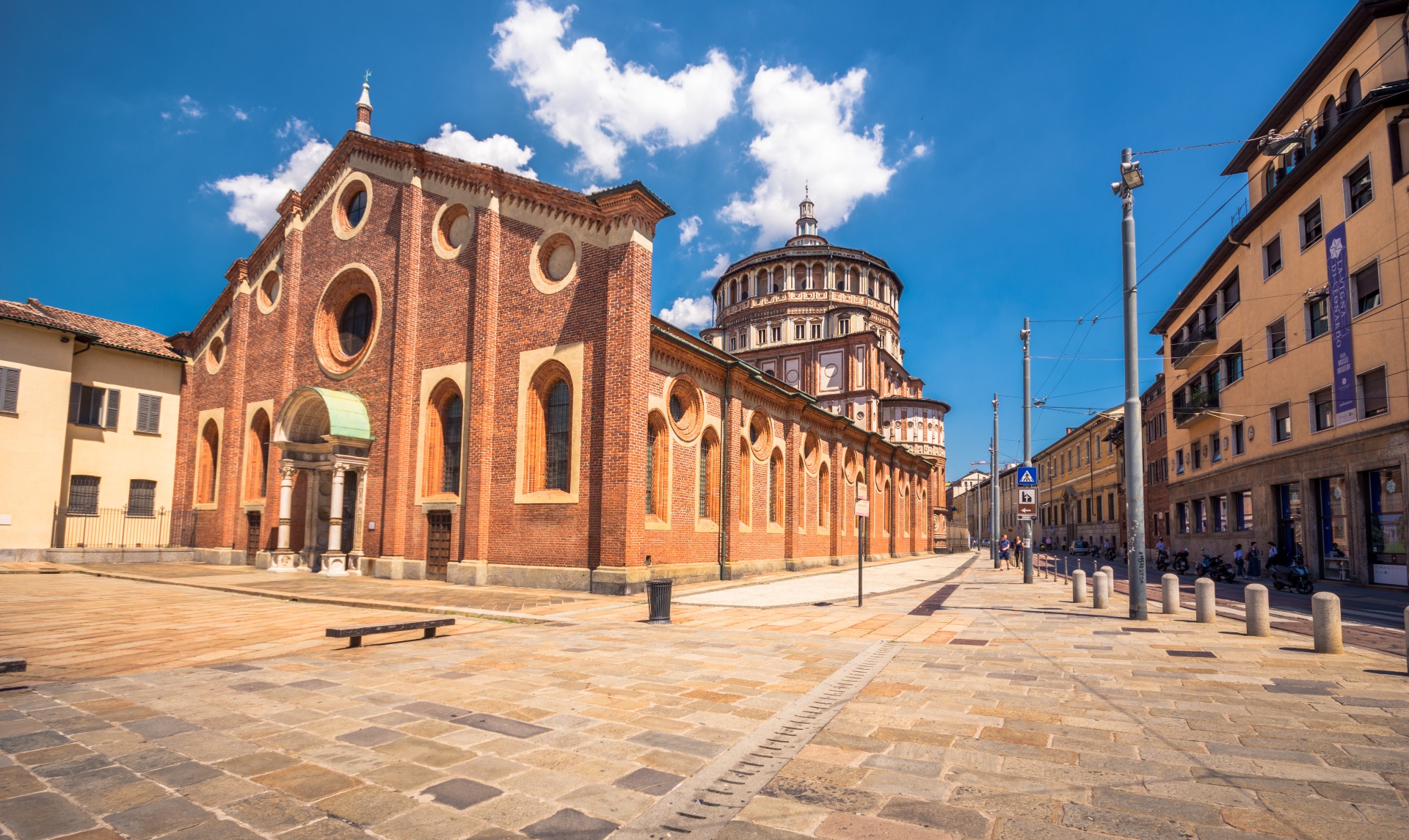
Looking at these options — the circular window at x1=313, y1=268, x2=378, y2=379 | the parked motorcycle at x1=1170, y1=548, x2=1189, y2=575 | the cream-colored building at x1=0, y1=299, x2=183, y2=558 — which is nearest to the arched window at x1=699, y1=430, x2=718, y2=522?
the circular window at x1=313, y1=268, x2=378, y2=379

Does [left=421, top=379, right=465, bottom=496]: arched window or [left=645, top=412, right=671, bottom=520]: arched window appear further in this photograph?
[left=421, top=379, right=465, bottom=496]: arched window

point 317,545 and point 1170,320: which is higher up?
point 1170,320

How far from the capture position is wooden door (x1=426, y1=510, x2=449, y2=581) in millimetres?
20844

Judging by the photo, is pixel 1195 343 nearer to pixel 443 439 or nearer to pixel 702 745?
pixel 443 439

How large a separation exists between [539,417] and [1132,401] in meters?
14.0

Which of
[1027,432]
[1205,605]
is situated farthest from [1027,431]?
[1205,605]

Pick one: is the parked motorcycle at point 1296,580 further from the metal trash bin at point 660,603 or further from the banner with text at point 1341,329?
the metal trash bin at point 660,603

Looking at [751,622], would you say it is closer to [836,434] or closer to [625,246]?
[625,246]

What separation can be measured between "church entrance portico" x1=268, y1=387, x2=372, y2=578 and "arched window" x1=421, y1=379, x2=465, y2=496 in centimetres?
264

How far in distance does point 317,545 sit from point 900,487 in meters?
37.4

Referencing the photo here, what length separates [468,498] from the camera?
19797 mm

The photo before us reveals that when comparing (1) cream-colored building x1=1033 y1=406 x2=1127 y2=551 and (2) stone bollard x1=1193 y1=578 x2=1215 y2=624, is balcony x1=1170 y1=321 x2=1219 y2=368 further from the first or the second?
(2) stone bollard x1=1193 y1=578 x2=1215 y2=624

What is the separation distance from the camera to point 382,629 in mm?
9406

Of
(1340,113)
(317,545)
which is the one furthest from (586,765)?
(1340,113)
